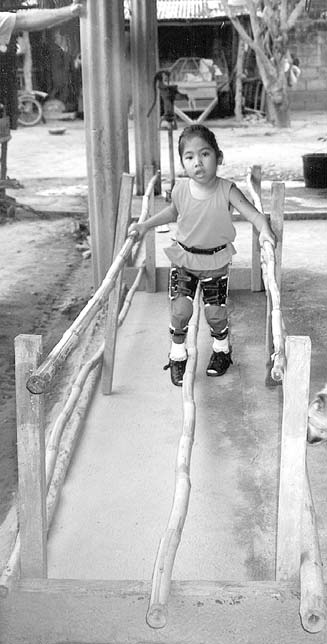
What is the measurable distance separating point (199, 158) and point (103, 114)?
5.61 ft

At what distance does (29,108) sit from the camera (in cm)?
2150

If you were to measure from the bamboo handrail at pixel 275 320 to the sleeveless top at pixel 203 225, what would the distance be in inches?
20.7

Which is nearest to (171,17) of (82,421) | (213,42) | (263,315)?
(213,42)

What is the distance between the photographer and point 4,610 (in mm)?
2135

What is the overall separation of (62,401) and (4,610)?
2.07m

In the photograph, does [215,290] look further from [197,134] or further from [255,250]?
[255,250]

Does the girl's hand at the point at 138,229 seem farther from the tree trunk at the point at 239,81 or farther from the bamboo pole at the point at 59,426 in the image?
the tree trunk at the point at 239,81

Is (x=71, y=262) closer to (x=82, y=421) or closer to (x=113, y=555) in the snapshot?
(x=82, y=421)

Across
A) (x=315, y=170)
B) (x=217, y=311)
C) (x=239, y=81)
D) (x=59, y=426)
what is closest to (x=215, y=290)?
(x=217, y=311)

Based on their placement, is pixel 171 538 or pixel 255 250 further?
pixel 255 250

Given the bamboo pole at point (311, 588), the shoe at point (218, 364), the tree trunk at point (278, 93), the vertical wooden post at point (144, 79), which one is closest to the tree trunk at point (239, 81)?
the tree trunk at point (278, 93)

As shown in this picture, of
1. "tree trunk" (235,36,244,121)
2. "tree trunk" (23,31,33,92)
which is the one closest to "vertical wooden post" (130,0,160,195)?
"tree trunk" (235,36,244,121)

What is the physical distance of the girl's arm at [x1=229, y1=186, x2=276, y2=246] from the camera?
345 centimetres

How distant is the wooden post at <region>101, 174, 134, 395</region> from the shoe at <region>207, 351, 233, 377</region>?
515 mm
